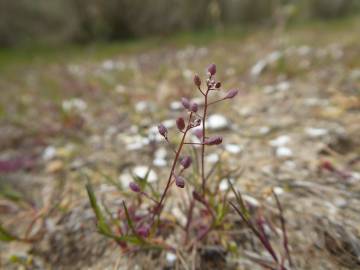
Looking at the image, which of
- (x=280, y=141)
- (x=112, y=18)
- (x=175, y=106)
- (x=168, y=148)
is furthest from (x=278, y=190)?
(x=112, y=18)

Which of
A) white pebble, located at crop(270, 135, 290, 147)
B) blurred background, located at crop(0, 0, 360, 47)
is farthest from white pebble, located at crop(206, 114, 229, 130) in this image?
blurred background, located at crop(0, 0, 360, 47)

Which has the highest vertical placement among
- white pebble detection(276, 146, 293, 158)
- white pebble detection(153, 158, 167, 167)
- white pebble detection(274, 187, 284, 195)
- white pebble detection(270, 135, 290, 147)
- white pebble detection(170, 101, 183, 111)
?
white pebble detection(170, 101, 183, 111)

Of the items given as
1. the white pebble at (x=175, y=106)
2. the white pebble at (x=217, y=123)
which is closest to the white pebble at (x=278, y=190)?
the white pebble at (x=217, y=123)

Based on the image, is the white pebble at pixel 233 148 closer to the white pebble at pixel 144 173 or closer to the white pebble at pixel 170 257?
the white pebble at pixel 144 173

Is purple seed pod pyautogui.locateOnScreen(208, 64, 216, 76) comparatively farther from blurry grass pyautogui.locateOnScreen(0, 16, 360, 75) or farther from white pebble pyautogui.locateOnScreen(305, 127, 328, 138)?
blurry grass pyautogui.locateOnScreen(0, 16, 360, 75)

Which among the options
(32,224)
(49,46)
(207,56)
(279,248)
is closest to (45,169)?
(32,224)

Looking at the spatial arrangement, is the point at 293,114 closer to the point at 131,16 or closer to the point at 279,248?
the point at 279,248

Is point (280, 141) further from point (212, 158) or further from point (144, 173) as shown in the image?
point (144, 173)
